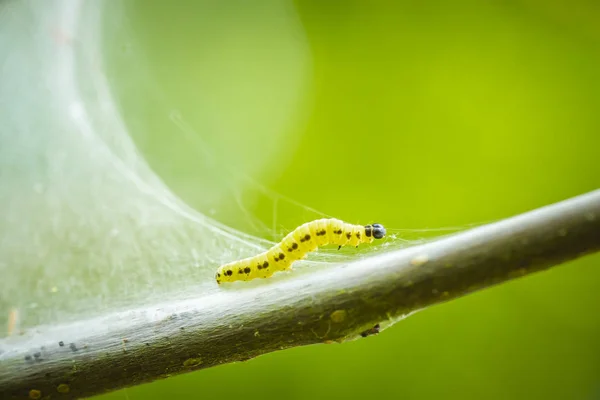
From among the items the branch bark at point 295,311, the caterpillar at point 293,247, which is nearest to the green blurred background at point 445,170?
the caterpillar at point 293,247

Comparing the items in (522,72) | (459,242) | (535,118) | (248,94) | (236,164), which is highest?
(248,94)

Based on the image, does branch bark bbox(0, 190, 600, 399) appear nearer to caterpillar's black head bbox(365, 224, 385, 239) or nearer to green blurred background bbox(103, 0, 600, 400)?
caterpillar's black head bbox(365, 224, 385, 239)

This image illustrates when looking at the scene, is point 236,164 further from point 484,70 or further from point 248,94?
A: point 484,70

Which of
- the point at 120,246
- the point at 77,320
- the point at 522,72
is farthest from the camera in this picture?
the point at 522,72

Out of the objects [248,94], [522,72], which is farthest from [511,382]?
[248,94]

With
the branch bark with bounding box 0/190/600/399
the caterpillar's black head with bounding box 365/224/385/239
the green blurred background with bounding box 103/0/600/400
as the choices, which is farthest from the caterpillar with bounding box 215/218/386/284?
the green blurred background with bounding box 103/0/600/400

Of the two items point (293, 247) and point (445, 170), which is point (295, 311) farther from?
point (445, 170)

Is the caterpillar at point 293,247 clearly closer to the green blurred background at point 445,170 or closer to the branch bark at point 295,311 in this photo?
the branch bark at point 295,311
